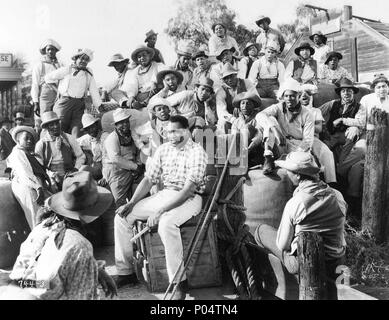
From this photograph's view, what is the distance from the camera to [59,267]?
2.95 m

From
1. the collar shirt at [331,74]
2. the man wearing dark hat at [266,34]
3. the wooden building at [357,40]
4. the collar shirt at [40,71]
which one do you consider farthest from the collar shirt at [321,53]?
the collar shirt at [40,71]

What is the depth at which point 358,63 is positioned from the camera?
32.7 ft

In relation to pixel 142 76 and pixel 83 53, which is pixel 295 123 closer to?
pixel 142 76

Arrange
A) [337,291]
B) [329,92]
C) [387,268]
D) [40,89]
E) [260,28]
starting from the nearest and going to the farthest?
[337,291] < [387,268] < [40,89] < [329,92] < [260,28]

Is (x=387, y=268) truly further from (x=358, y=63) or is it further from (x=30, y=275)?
(x=358, y=63)

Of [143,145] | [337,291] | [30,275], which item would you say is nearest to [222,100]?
[143,145]

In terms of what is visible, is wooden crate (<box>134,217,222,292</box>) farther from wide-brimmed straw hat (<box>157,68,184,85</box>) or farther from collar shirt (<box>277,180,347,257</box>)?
wide-brimmed straw hat (<box>157,68,184,85</box>)

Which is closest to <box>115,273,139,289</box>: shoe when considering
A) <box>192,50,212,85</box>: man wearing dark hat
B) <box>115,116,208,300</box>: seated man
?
<box>115,116,208,300</box>: seated man

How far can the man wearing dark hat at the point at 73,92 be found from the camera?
737cm

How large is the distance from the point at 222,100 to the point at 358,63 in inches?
171

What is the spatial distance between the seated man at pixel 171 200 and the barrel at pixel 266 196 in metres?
1.26

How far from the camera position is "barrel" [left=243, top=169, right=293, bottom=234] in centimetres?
600

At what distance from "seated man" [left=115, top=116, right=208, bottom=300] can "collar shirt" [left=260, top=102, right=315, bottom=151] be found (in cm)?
176

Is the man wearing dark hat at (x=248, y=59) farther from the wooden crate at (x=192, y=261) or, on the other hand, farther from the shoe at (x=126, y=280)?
the shoe at (x=126, y=280)
